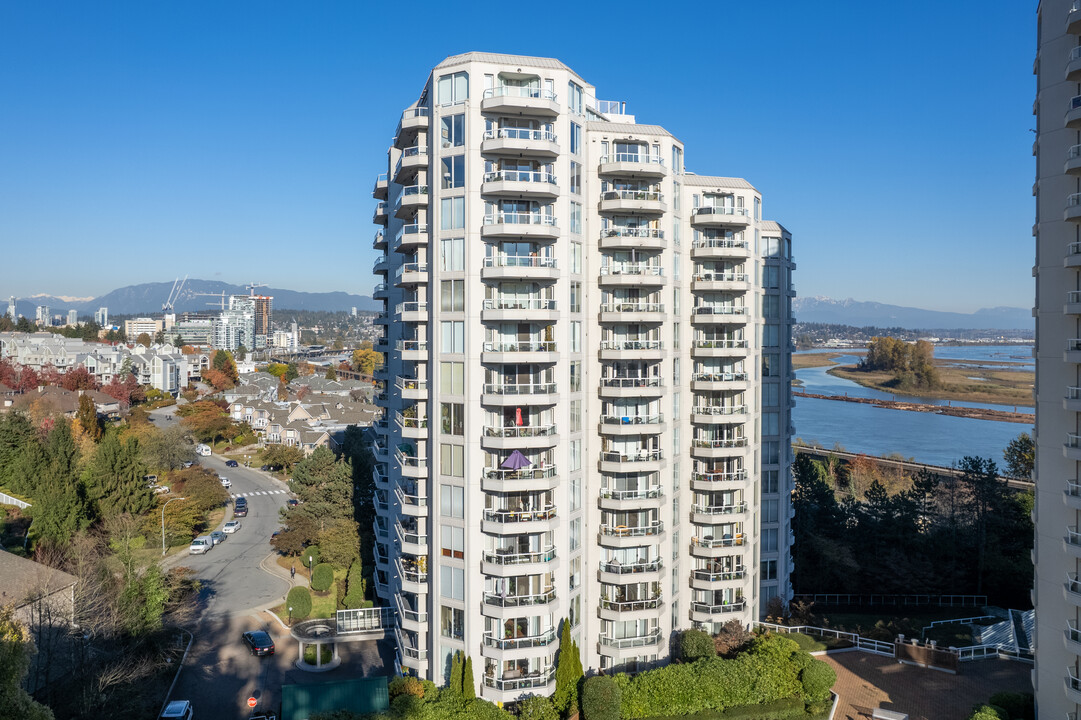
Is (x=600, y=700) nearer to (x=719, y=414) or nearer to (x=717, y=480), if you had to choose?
(x=717, y=480)

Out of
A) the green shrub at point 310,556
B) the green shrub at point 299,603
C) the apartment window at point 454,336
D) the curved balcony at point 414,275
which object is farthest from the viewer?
the green shrub at point 310,556

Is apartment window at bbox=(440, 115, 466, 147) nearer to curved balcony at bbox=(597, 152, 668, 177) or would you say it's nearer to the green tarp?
curved balcony at bbox=(597, 152, 668, 177)

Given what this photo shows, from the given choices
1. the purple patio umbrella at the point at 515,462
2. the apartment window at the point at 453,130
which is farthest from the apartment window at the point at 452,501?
the apartment window at the point at 453,130

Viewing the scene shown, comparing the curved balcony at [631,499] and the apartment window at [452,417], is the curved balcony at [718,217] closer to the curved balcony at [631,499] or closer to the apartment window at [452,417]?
the curved balcony at [631,499]

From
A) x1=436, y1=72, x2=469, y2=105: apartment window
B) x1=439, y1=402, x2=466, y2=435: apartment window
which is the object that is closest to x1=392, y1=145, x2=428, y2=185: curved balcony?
x1=436, y1=72, x2=469, y2=105: apartment window

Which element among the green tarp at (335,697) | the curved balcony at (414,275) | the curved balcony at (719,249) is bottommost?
the green tarp at (335,697)

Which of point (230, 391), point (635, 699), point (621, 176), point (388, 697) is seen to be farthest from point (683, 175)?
point (230, 391)
